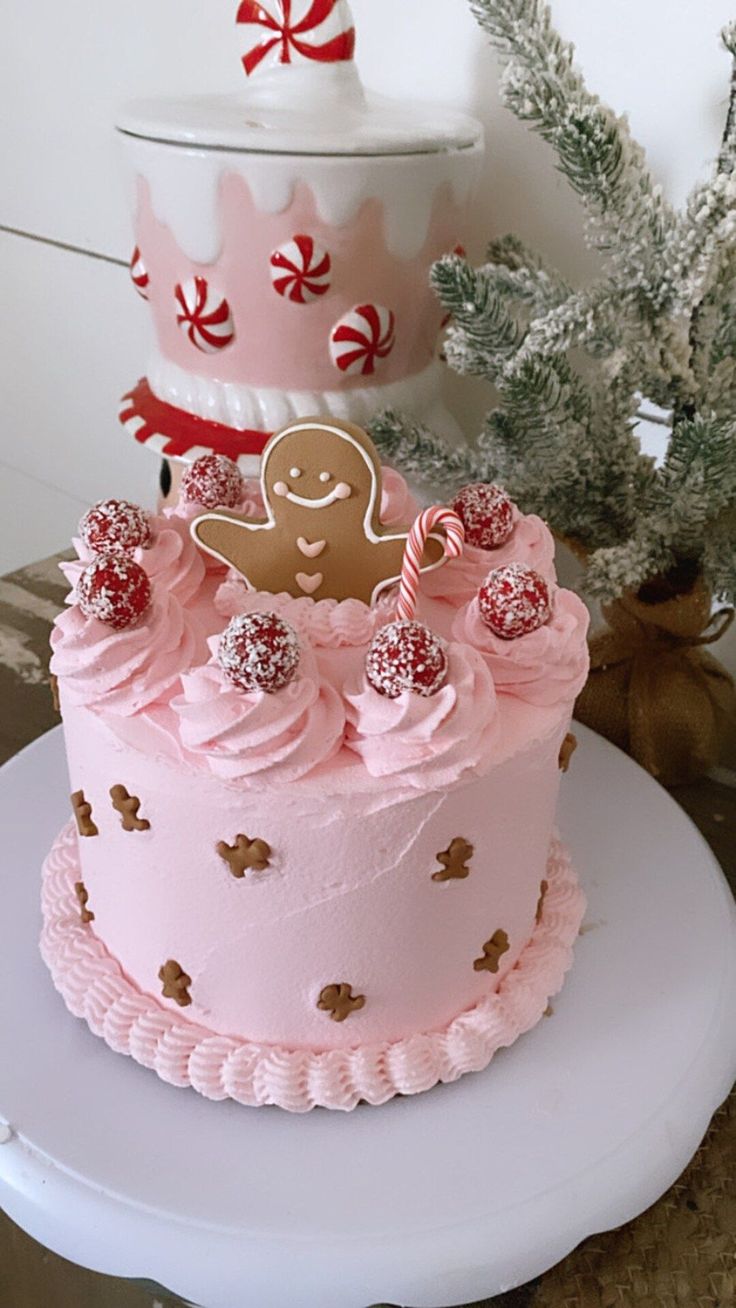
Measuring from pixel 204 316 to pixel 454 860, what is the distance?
28.5 inches

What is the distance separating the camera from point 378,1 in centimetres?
153

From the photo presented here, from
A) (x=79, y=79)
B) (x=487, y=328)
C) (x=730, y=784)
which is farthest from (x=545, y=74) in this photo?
(x=79, y=79)

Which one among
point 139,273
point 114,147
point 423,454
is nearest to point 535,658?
point 423,454

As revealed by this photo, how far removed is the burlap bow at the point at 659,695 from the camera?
134cm

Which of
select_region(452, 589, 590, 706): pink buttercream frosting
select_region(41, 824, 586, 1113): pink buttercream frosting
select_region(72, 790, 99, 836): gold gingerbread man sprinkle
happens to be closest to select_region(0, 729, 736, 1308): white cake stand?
select_region(41, 824, 586, 1113): pink buttercream frosting

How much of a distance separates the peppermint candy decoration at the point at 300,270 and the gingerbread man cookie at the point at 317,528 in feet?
1.09

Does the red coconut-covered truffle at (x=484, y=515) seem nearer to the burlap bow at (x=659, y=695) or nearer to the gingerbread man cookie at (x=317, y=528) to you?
the gingerbread man cookie at (x=317, y=528)

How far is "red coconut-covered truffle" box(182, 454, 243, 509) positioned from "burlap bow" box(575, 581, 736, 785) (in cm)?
47

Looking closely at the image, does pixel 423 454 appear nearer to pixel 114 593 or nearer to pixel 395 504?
pixel 395 504

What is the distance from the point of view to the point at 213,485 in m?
1.12

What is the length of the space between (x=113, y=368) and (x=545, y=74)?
1426 mm

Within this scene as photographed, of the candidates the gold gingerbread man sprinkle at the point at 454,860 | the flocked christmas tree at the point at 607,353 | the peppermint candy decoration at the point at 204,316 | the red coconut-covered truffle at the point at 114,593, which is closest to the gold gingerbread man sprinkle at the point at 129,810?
the red coconut-covered truffle at the point at 114,593

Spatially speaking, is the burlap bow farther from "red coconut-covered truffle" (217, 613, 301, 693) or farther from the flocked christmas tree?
"red coconut-covered truffle" (217, 613, 301, 693)

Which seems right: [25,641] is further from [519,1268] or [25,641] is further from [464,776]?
[519,1268]
